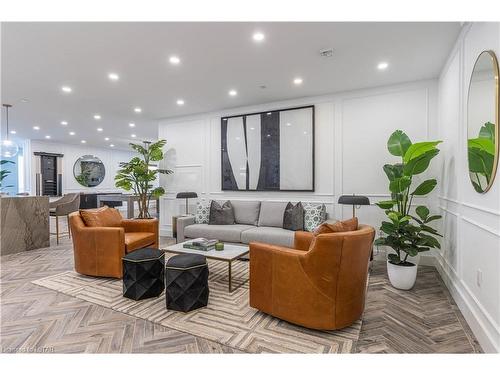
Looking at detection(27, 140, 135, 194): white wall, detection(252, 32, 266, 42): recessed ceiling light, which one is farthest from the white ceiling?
detection(27, 140, 135, 194): white wall

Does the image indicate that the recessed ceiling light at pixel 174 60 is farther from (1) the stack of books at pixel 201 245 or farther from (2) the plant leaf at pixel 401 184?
(2) the plant leaf at pixel 401 184

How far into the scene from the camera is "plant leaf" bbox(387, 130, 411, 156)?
3525 millimetres

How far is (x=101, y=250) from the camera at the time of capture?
11.1 feet

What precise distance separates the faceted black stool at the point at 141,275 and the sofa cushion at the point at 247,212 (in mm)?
2168

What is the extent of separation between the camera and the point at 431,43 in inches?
113

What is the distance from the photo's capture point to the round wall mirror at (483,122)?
193 cm

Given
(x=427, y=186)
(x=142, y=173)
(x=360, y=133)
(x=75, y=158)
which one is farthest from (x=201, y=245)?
(x=75, y=158)

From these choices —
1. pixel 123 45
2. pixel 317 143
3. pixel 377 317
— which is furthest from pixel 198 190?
pixel 377 317

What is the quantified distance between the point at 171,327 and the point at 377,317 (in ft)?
6.07

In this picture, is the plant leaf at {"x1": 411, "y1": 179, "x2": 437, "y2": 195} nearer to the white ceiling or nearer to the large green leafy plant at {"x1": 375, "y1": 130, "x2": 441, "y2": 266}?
the large green leafy plant at {"x1": 375, "y1": 130, "x2": 441, "y2": 266}

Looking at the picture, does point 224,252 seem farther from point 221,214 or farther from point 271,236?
point 221,214

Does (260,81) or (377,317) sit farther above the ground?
(260,81)

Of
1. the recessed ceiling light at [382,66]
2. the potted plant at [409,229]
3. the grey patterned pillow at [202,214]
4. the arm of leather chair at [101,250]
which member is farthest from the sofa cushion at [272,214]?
the recessed ceiling light at [382,66]
